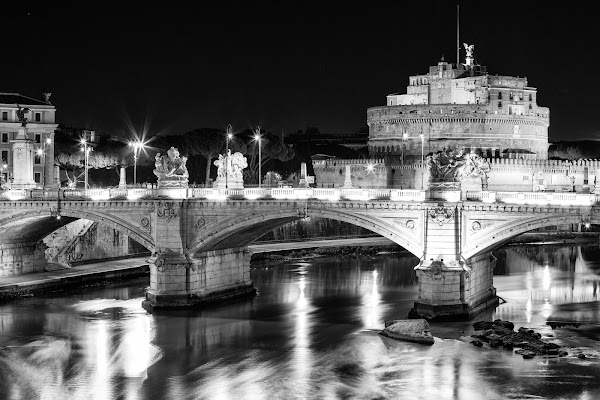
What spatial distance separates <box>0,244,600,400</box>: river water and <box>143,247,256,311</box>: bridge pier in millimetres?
1030

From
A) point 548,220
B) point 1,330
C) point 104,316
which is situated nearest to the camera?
point 548,220

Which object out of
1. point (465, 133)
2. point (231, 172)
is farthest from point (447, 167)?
point (465, 133)

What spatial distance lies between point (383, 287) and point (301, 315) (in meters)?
10.6

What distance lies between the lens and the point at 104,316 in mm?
47062

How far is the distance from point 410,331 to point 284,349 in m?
5.28

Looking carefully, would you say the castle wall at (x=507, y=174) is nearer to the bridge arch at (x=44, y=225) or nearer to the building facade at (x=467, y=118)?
the building facade at (x=467, y=118)

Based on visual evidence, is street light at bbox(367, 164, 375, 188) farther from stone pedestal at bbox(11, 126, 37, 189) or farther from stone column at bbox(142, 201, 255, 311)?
stone column at bbox(142, 201, 255, 311)

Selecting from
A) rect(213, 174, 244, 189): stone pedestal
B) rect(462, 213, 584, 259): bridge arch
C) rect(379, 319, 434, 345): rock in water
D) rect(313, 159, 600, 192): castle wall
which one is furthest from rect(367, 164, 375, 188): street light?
rect(379, 319, 434, 345): rock in water

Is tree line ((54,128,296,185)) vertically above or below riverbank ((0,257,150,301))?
above

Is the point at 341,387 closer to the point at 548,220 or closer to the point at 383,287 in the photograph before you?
the point at 548,220

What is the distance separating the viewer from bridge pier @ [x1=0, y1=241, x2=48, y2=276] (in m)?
56.5

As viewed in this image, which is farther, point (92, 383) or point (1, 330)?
point (1, 330)

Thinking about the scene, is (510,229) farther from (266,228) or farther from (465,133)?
(465,133)

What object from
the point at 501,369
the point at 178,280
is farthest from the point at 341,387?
the point at 178,280
